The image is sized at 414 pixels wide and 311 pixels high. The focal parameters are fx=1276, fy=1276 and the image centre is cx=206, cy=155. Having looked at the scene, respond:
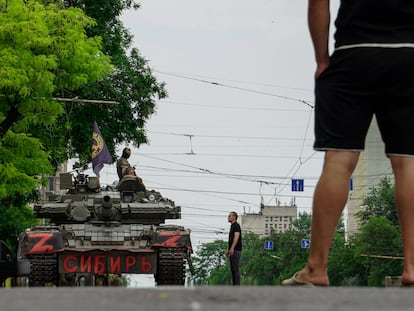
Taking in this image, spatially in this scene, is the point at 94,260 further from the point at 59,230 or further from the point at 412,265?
the point at 412,265

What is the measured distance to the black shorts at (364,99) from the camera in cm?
730

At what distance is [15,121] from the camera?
30.9 metres

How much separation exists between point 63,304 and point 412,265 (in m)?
2.81

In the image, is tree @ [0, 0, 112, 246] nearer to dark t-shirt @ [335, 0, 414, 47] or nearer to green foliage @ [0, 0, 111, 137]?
green foliage @ [0, 0, 111, 137]

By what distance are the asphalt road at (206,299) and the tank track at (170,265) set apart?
1374 centimetres

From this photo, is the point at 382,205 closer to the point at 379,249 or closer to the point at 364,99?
the point at 379,249

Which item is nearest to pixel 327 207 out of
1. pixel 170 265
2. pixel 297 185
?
pixel 170 265

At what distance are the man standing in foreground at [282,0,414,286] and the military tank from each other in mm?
11496

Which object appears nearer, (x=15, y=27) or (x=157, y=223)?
(x=157, y=223)

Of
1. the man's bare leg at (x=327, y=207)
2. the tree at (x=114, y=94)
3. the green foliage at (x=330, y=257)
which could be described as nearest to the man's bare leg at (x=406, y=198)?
the man's bare leg at (x=327, y=207)

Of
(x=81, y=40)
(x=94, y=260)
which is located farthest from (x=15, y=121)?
(x=94, y=260)

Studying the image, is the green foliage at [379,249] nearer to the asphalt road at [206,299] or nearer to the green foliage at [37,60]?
the green foliage at [37,60]

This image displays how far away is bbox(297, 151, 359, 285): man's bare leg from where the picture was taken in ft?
24.0

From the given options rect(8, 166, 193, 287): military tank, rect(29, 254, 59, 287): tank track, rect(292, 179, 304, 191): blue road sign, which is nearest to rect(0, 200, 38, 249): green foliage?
rect(8, 166, 193, 287): military tank
